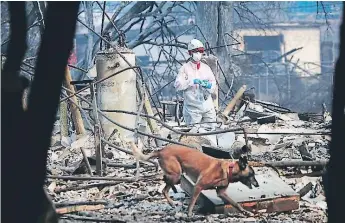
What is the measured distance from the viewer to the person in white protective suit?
12305 mm

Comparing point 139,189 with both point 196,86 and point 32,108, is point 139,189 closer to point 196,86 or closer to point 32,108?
point 32,108

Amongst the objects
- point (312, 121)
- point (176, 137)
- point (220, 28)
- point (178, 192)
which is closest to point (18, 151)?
point (178, 192)

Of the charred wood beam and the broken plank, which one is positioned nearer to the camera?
the charred wood beam

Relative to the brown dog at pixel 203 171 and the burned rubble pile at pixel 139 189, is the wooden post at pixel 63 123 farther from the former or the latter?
the brown dog at pixel 203 171

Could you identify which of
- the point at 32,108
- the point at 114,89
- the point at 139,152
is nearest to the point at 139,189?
the point at 139,152

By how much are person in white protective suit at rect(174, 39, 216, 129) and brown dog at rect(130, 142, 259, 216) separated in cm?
559

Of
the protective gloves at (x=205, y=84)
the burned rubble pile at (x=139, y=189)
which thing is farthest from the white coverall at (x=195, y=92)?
the burned rubble pile at (x=139, y=189)

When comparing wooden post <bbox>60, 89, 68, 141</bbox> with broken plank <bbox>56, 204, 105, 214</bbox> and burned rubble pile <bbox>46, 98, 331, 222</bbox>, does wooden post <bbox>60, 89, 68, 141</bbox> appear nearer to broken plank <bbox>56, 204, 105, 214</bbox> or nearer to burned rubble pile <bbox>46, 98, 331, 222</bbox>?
burned rubble pile <bbox>46, 98, 331, 222</bbox>

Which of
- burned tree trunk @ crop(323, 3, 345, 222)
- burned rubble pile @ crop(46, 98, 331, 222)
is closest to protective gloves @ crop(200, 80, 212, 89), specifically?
burned rubble pile @ crop(46, 98, 331, 222)

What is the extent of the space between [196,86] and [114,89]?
1551mm

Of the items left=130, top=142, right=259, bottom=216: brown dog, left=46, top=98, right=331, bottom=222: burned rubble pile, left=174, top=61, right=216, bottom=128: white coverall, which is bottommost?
left=46, top=98, right=331, bottom=222: burned rubble pile

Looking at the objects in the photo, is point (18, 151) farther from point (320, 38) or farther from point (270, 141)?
point (320, 38)

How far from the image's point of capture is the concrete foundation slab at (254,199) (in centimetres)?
666

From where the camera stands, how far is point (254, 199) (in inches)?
264
